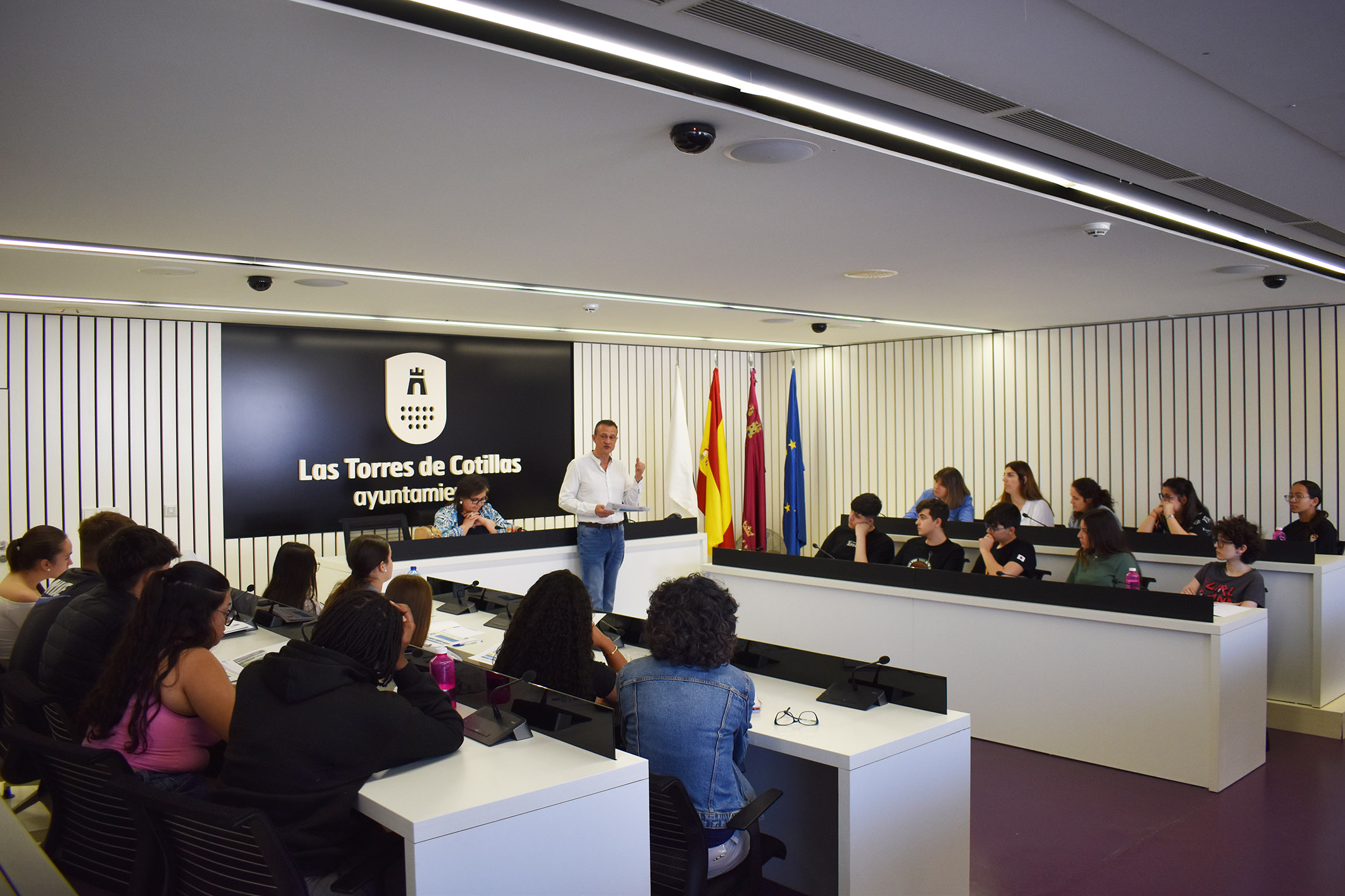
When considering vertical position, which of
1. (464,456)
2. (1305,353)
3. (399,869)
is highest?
(1305,353)

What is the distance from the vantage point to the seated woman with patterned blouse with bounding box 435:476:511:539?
6.70 m

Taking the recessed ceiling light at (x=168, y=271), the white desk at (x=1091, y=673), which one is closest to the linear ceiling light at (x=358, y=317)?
the recessed ceiling light at (x=168, y=271)

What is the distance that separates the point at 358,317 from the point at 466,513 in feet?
6.55

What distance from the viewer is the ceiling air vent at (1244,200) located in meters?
3.62

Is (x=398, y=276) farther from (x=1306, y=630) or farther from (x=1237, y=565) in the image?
(x=1306, y=630)

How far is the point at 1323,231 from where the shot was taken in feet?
14.9

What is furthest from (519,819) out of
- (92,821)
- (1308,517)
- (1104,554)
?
(1308,517)

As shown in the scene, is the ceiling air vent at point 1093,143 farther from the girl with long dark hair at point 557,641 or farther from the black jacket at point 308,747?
the black jacket at point 308,747

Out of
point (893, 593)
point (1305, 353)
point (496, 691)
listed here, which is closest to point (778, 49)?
point (496, 691)

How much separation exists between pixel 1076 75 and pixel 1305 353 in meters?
6.33

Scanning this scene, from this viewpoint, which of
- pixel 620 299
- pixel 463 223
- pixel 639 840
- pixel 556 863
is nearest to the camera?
pixel 556 863

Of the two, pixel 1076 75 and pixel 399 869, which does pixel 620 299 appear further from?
pixel 399 869

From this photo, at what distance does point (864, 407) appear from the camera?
412 inches

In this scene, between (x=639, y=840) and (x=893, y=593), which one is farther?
(x=893, y=593)
